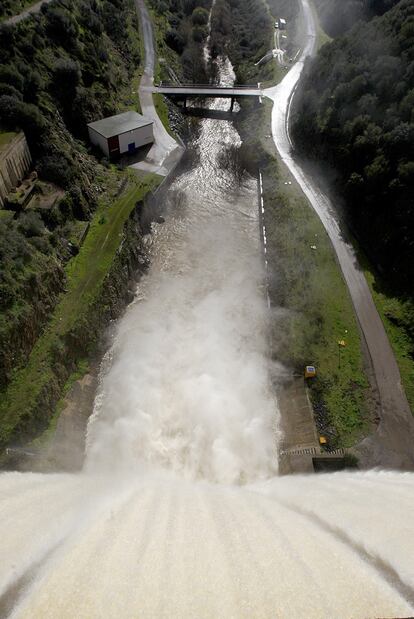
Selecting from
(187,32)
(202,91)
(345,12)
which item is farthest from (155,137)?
(345,12)

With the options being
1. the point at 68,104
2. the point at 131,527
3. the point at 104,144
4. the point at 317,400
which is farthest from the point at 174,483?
the point at 68,104

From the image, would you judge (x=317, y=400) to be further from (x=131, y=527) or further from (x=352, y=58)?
(x=352, y=58)

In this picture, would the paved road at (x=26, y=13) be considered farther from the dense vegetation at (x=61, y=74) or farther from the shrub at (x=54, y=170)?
the shrub at (x=54, y=170)

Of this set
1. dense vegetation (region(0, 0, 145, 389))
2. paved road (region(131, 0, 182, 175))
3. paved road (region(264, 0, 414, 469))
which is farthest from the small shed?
paved road (region(264, 0, 414, 469))

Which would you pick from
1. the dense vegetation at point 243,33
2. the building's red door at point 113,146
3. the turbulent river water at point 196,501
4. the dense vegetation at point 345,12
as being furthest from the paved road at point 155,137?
the dense vegetation at point 345,12

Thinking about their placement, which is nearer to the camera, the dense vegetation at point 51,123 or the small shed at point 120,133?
the dense vegetation at point 51,123

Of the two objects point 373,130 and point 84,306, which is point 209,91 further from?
point 84,306
